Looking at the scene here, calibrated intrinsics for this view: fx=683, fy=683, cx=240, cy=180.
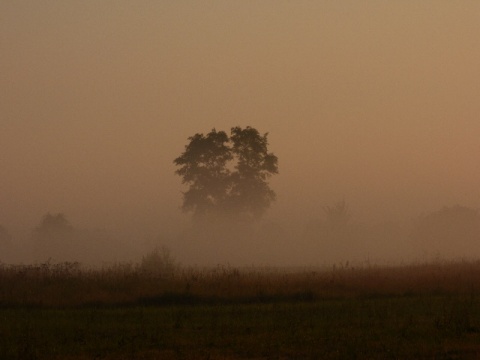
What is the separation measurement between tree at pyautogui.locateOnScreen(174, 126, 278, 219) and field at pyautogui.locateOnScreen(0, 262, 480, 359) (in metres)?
46.3

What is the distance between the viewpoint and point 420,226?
11925cm

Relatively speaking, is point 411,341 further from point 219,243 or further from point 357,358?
point 219,243

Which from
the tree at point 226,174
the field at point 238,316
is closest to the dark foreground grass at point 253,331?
the field at point 238,316

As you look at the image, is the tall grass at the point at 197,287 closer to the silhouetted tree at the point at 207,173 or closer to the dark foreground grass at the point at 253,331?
the dark foreground grass at the point at 253,331

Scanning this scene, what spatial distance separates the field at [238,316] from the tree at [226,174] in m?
46.3

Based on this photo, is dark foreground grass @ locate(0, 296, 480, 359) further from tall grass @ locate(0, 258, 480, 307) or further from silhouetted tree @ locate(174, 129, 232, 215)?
silhouetted tree @ locate(174, 129, 232, 215)

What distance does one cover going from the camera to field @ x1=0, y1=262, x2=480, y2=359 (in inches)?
568

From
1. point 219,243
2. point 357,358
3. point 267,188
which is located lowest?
point 357,358

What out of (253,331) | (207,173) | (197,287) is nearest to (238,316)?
(253,331)

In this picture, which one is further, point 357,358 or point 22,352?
point 22,352

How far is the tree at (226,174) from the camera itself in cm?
7875

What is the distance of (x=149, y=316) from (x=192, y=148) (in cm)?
5990

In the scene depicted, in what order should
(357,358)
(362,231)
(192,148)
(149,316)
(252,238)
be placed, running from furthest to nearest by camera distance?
1. (362,231)
2. (252,238)
3. (192,148)
4. (149,316)
5. (357,358)

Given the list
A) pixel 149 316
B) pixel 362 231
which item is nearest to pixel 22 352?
pixel 149 316
